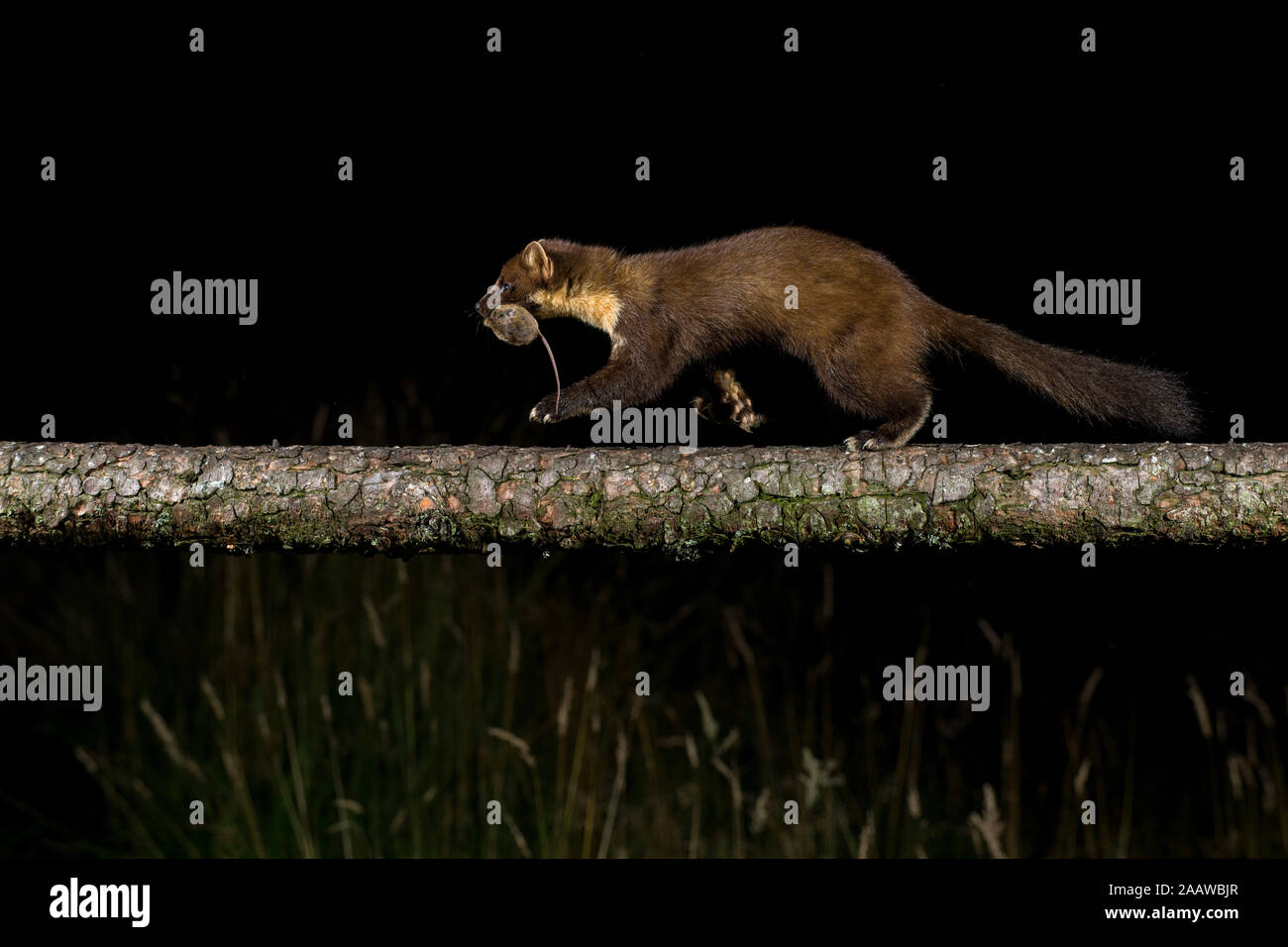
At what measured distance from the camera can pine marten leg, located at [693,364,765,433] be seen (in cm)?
256

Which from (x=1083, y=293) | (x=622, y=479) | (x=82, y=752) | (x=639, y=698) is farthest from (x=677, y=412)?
(x=82, y=752)

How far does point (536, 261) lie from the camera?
2418 mm

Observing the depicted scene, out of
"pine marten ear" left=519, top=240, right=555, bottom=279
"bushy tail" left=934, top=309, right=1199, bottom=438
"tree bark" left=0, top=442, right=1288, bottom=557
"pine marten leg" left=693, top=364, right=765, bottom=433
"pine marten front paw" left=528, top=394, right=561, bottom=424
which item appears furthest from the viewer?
"pine marten leg" left=693, top=364, right=765, bottom=433

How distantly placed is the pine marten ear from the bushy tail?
0.89 metres

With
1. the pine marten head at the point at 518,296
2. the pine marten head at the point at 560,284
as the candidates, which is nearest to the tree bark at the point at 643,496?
the pine marten head at the point at 518,296

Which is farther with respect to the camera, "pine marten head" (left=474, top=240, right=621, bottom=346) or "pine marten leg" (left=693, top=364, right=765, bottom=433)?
"pine marten leg" (left=693, top=364, right=765, bottom=433)

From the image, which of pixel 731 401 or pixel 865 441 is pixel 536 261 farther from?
pixel 865 441

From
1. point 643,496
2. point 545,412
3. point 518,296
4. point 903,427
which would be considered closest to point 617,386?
point 545,412

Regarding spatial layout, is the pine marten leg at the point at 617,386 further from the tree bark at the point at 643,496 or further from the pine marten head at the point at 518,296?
the tree bark at the point at 643,496

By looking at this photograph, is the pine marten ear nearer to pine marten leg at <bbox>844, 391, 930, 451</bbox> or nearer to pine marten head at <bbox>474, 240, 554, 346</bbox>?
pine marten head at <bbox>474, 240, 554, 346</bbox>

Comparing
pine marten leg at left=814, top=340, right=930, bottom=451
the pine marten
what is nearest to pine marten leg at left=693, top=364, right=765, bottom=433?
the pine marten

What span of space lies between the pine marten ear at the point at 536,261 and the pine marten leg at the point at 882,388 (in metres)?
0.65

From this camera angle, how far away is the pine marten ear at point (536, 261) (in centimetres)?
240

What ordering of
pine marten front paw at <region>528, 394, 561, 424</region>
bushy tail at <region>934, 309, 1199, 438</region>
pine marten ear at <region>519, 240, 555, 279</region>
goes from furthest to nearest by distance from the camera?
pine marten ear at <region>519, 240, 555, 279</region>
pine marten front paw at <region>528, 394, 561, 424</region>
bushy tail at <region>934, 309, 1199, 438</region>
